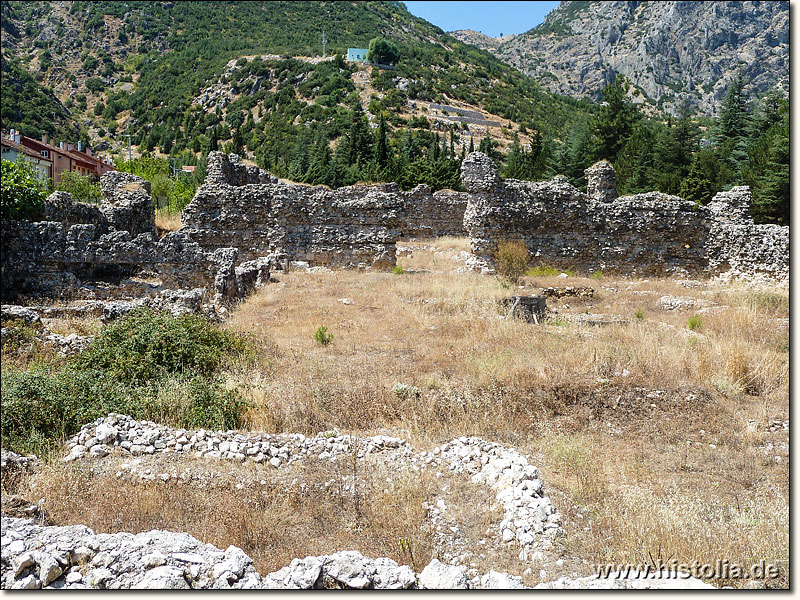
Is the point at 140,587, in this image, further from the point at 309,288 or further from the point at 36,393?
the point at 309,288

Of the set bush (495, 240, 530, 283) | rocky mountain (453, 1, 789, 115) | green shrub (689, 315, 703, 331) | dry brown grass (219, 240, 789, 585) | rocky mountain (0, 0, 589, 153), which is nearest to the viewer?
dry brown grass (219, 240, 789, 585)

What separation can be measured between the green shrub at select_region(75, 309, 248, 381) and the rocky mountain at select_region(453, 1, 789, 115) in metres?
74.2

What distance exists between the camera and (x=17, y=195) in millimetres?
17641

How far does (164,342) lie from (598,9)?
716ft

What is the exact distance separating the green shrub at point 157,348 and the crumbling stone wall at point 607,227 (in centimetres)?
1294

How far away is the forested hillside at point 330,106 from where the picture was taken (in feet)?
115

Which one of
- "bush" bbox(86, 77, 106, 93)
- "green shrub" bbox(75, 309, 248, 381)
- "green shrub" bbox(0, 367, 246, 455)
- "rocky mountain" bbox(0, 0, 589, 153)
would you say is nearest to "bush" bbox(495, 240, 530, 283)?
"green shrub" bbox(75, 309, 248, 381)

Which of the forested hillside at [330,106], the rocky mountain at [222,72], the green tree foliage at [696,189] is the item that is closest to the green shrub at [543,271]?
the green tree foliage at [696,189]

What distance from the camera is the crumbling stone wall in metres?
19.9

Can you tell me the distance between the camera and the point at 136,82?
375 ft

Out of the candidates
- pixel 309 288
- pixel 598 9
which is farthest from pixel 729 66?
pixel 309 288

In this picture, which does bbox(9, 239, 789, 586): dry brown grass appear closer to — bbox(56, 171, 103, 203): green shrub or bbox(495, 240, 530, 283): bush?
bbox(495, 240, 530, 283): bush

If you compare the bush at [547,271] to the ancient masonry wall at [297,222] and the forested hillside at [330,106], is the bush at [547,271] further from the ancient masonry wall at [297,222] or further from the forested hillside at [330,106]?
the forested hillside at [330,106]

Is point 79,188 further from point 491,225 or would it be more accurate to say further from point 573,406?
point 573,406
